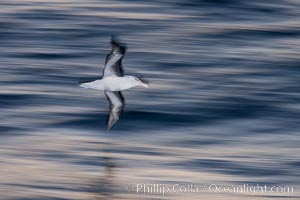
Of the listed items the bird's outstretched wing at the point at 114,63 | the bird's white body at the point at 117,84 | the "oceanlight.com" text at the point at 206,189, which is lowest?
the "oceanlight.com" text at the point at 206,189

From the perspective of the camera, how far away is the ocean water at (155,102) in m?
14.2

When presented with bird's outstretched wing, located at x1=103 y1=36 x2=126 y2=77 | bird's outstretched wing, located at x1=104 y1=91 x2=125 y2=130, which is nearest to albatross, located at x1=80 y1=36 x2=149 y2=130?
bird's outstretched wing, located at x1=103 y1=36 x2=126 y2=77

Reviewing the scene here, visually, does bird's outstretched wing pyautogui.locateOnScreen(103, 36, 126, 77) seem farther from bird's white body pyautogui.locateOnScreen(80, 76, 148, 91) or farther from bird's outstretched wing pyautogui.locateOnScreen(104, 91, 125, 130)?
bird's outstretched wing pyautogui.locateOnScreen(104, 91, 125, 130)

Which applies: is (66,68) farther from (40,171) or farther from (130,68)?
(40,171)

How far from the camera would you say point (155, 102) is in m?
17.9

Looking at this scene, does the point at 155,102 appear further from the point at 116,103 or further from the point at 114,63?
the point at 114,63

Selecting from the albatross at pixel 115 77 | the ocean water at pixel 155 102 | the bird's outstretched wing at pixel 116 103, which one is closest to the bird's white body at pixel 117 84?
the albatross at pixel 115 77

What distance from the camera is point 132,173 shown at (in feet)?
47.3

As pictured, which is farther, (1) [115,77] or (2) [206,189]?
(2) [206,189]

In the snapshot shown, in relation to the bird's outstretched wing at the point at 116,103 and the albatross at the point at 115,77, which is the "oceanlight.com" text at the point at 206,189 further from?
the albatross at the point at 115,77

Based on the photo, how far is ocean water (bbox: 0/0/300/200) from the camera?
14164 millimetres

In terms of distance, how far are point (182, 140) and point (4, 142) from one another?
2.80 m

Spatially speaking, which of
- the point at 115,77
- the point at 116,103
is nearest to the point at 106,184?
the point at 116,103

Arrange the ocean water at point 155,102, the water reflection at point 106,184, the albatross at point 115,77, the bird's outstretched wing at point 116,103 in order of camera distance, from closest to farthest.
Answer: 1. the albatross at point 115,77
2. the bird's outstretched wing at point 116,103
3. the water reflection at point 106,184
4. the ocean water at point 155,102
